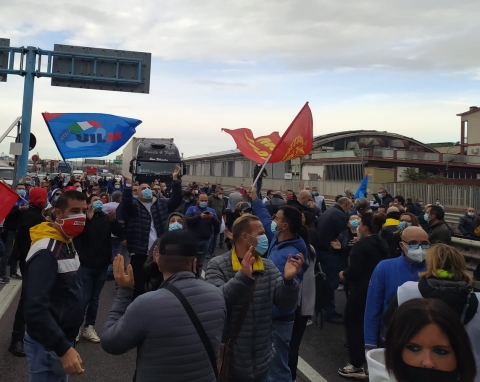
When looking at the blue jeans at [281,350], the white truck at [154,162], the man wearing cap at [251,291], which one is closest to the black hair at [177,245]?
the man wearing cap at [251,291]

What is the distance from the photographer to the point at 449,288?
312 centimetres

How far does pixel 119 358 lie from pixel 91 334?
0.69 metres

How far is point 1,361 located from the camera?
5.23 meters

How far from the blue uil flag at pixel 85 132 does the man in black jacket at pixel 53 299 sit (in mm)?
11027

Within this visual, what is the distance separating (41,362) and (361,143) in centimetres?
4057

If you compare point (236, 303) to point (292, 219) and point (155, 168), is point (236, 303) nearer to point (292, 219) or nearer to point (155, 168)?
point (292, 219)

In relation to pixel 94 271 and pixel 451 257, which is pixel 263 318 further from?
pixel 94 271

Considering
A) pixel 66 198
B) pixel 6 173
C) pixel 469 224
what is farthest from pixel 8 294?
pixel 6 173

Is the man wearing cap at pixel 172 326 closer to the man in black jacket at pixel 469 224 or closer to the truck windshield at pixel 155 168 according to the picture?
the man in black jacket at pixel 469 224

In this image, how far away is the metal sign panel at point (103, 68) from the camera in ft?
60.1

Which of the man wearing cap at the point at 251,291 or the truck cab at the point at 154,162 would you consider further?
the truck cab at the point at 154,162

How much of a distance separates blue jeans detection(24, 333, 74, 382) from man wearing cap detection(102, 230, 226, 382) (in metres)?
0.77

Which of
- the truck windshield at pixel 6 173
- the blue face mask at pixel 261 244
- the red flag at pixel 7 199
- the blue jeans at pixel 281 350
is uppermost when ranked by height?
the truck windshield at pixel 6 173

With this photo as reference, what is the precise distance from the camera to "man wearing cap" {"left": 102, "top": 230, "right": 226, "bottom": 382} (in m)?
2.42
